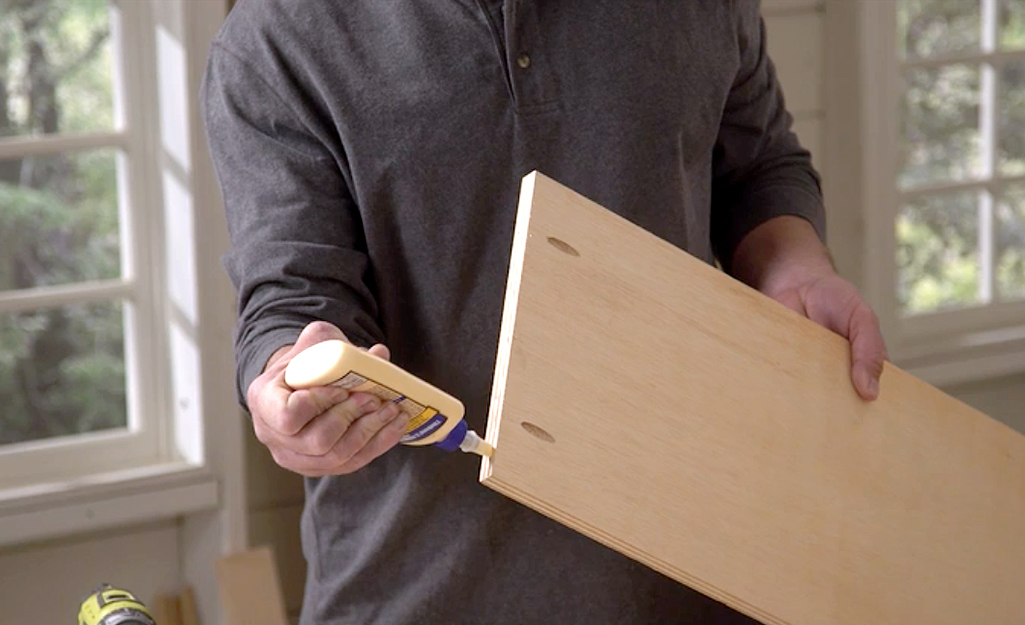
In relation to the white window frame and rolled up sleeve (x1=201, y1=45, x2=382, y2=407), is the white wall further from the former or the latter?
rolled up sleeve (x1=201, y1=45, x2=382, y2=407)

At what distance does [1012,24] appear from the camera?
243cm

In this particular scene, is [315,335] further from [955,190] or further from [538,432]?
[955,190]

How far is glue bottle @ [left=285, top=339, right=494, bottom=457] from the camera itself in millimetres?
835

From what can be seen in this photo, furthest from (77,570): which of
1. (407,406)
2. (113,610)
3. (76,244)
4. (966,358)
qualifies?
(966,358)

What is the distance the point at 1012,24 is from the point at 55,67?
1.86 m

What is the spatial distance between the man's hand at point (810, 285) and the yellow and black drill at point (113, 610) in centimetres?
72

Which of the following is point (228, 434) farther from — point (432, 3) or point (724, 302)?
point (724, 302)

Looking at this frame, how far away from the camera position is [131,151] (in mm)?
1685

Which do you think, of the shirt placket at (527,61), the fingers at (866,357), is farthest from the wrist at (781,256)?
the shirt placket at (527,61)

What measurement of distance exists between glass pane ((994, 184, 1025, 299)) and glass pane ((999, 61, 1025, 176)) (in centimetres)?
6

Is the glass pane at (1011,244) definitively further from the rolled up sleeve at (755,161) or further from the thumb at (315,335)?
the thumb at (315,335)

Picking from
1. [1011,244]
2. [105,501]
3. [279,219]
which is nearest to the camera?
[279,219]

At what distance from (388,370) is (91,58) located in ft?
3.52

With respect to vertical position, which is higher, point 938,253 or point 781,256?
point 781,256
